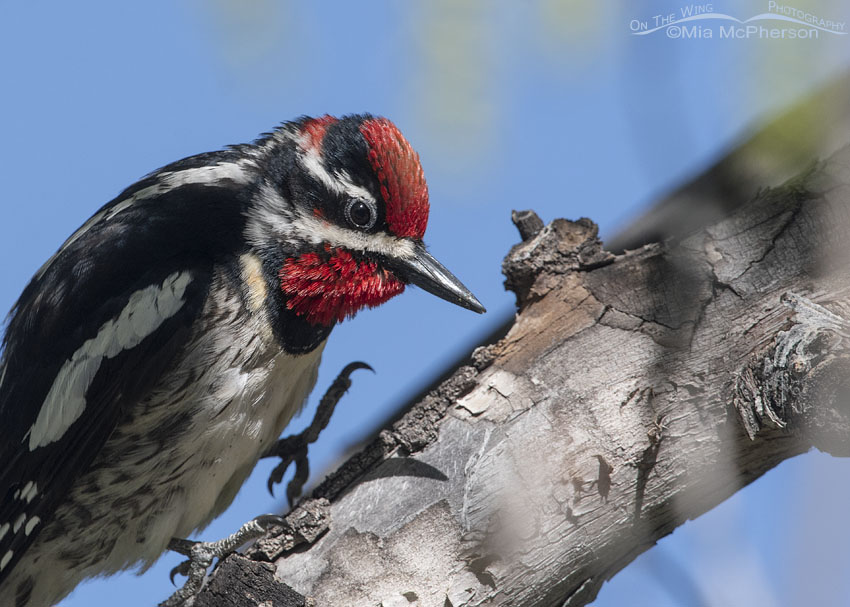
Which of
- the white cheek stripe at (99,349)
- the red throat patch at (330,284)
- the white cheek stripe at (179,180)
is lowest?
the red throat patch at (330,284)

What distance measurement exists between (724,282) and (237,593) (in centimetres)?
136

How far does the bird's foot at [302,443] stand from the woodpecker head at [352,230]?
0.32 meters

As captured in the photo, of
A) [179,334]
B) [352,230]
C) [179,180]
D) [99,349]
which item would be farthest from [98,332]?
[352,230]

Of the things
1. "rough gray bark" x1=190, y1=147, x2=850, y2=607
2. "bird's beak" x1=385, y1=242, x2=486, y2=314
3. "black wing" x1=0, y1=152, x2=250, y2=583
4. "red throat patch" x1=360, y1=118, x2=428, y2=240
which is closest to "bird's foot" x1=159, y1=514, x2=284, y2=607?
"rough gray bark" x1=190, y1=147, x2=850, y2=607

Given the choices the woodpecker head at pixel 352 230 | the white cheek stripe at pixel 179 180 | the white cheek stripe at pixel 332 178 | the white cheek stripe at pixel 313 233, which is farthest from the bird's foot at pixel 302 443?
the white cheek stripe at pixel 179 180

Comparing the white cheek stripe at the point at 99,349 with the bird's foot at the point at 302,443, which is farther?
the bird's foot at the point at 302,443

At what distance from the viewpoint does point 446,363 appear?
2.32 m

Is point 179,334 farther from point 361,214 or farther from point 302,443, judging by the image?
point 302,443

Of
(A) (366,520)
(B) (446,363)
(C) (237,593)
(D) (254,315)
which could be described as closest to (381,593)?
(A) (366,520)

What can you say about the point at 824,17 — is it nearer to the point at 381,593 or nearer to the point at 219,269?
the point at 381,593

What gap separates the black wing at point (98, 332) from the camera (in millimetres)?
2303

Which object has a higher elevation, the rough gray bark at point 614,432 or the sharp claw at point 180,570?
the sharp claw at point 180,570

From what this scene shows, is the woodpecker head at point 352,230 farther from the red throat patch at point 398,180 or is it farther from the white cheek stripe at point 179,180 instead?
the white cheek stripe at point 179,180

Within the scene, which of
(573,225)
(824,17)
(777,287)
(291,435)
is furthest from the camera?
(291,435)
